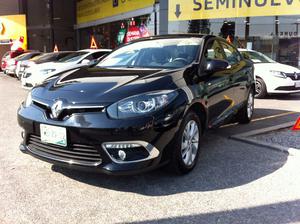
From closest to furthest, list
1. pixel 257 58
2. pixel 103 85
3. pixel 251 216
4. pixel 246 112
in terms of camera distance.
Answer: pixel 251 216, pixel 103 85, pixel 246 112, pixel 257 58

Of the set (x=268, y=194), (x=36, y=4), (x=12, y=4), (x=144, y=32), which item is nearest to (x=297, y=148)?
(x=268, y=194)

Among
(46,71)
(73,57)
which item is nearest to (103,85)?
(46,71)

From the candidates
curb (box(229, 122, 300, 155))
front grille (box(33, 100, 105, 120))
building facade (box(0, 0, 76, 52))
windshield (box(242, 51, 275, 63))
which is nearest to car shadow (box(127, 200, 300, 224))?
front grille (box(33, 100, 105, 120))

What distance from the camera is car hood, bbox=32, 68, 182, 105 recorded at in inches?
147

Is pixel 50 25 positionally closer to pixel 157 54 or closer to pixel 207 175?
pixel 157 54

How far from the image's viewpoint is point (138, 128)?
3566 millimetres

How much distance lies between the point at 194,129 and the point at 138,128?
1.00 meters

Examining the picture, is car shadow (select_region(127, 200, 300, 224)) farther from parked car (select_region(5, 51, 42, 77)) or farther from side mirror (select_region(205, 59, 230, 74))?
parked car (select_region(5, 51, 42, 77))

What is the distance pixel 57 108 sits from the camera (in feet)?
12.4

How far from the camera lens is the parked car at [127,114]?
3594 millimetres

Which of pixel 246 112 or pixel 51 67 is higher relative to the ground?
pixel 51 67

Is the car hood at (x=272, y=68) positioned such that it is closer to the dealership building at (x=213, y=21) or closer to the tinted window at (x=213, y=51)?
the dealership building at (x=213, y=21)

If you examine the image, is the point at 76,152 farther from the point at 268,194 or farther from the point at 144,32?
the point at 144,32

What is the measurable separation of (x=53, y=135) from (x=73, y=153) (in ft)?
0.87
